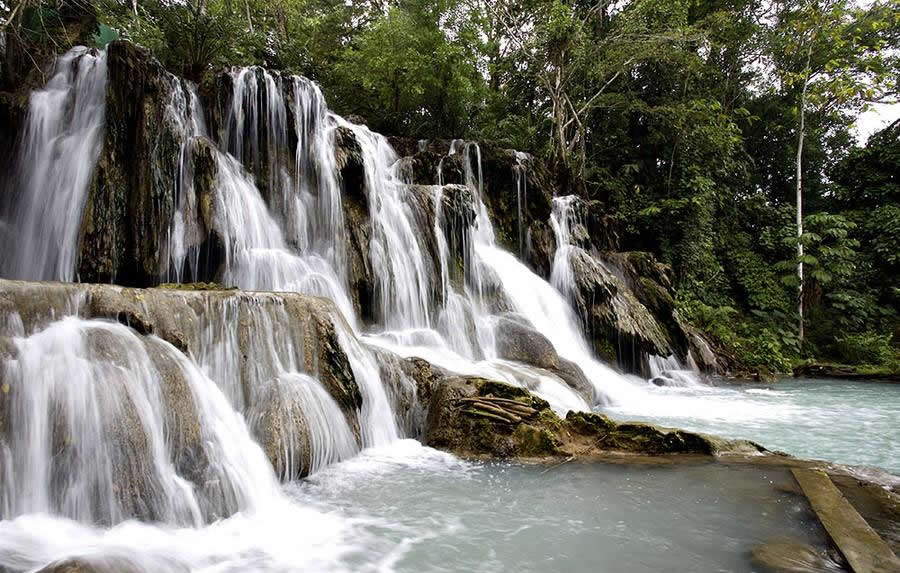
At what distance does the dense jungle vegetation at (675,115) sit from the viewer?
1683cm

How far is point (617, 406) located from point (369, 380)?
5.02 meters

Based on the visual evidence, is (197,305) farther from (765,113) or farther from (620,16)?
(765,113)

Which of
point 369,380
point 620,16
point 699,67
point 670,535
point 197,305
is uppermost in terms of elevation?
point 620,16

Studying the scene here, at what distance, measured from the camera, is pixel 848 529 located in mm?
3441

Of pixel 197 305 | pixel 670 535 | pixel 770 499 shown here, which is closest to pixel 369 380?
pixel 197 305

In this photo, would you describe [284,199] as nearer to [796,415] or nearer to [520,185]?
[520,185]

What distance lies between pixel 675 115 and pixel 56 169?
17698 millimetres

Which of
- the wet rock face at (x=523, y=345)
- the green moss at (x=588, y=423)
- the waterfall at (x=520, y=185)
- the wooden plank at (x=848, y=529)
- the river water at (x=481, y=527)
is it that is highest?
the waterfall at (x=520, y=185)

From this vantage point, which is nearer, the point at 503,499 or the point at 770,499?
the point at 770,499

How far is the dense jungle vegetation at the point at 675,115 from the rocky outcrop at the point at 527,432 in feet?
35.9

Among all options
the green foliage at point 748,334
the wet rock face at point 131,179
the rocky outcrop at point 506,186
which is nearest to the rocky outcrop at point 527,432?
the wet rock face at point 131,179

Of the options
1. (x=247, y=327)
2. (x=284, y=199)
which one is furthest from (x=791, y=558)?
(x=284, y=199)

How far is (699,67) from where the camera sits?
18766 mm

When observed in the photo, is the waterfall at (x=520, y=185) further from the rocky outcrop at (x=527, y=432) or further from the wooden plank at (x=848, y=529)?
the wooden plank at (x=848, y=529)
